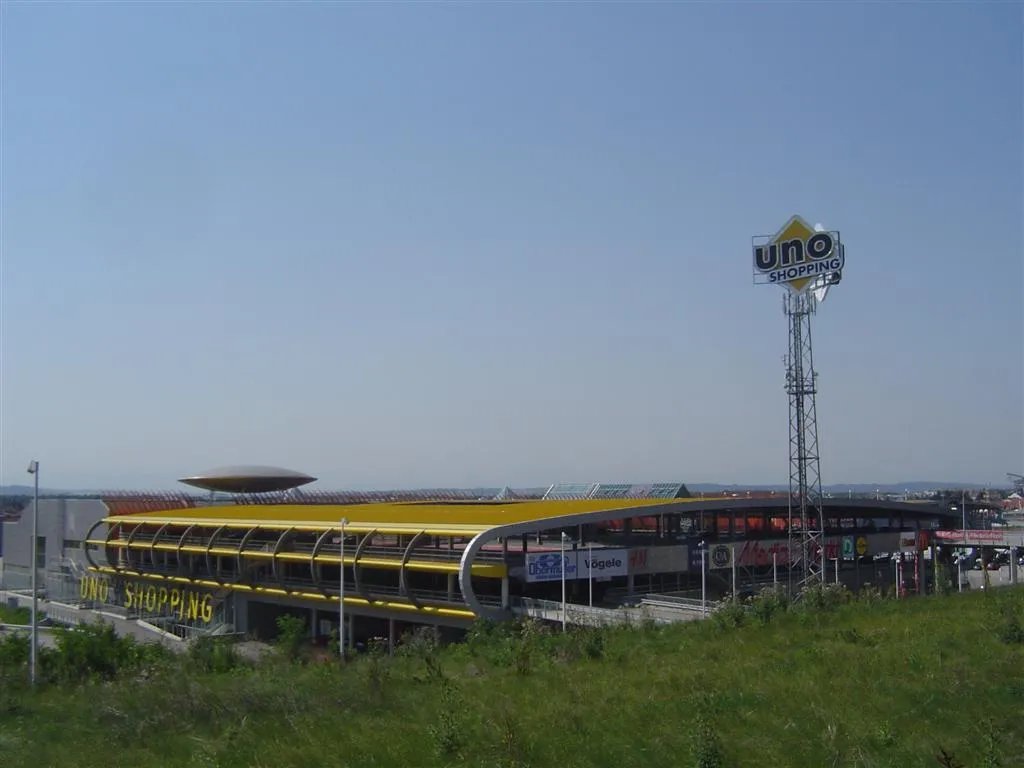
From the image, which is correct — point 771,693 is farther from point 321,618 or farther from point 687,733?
point 321,618

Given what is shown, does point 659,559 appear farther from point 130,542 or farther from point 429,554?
point 130,542

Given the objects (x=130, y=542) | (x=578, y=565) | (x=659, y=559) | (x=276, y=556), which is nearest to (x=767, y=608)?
(x=578, y=565)

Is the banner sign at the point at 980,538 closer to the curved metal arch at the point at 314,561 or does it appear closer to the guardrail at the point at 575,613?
the guardrail at the point at 575,613

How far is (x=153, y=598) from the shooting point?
57.5 m

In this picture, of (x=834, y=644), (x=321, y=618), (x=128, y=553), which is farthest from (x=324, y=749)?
(x=128, y=553)

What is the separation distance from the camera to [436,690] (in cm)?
1647

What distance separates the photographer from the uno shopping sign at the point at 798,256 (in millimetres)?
42812

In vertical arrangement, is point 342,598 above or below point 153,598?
above

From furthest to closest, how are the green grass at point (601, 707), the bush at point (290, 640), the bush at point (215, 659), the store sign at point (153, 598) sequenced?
the store sign at point (153, 598) < the bush at point (290, 640) < the bush at point (215, 659) < the green grass at point (601, 707)

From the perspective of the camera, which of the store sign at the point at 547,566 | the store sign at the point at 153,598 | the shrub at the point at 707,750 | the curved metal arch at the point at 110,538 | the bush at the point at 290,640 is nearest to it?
the shrub at the point at 707,750

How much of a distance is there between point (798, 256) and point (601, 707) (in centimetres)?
3353

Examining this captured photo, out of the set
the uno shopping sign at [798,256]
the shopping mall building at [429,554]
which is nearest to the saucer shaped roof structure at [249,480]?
the shopping mall building at [429,554]

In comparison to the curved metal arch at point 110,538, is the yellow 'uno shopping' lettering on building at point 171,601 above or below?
below

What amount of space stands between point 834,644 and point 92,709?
44.8ft
